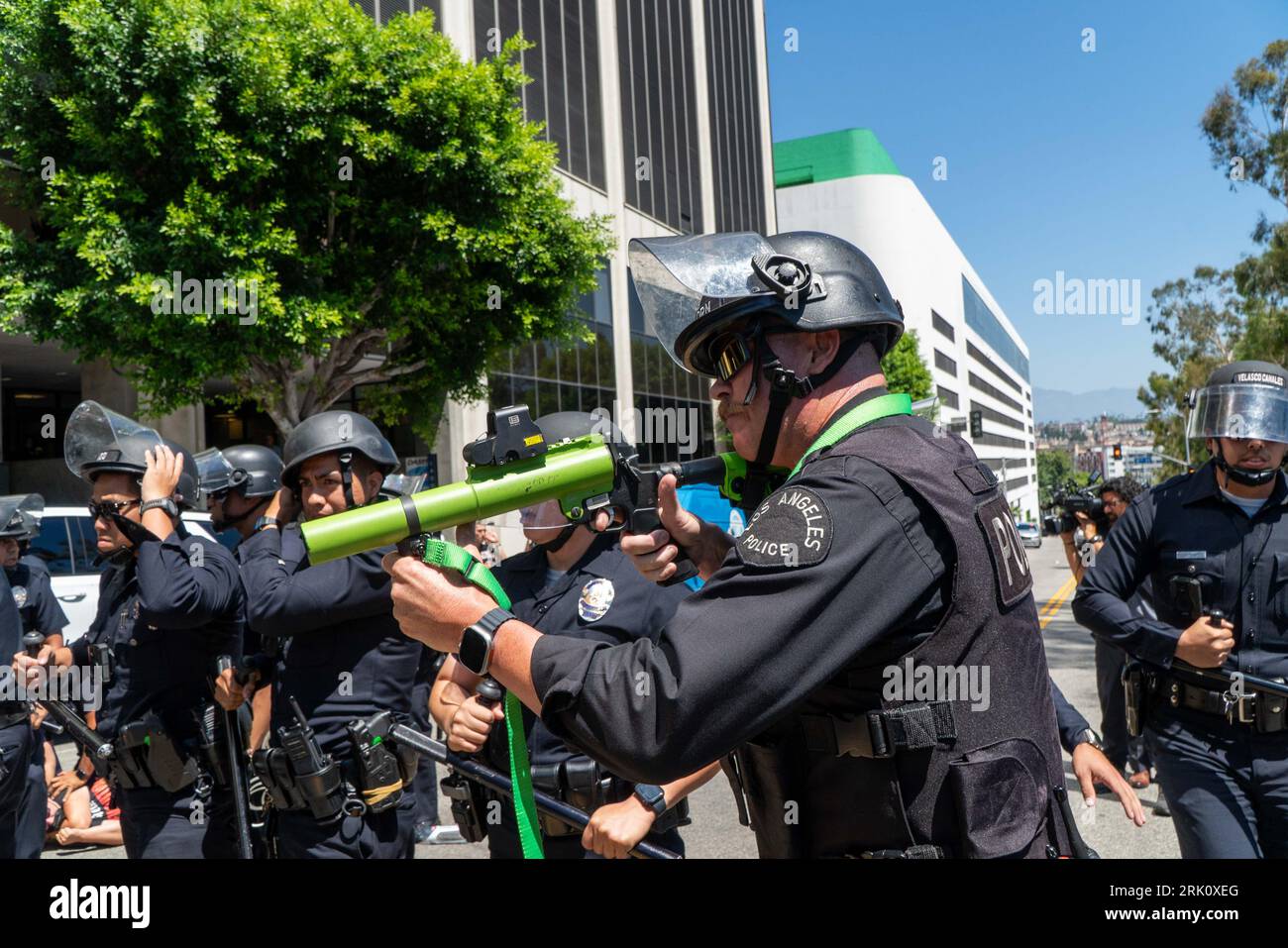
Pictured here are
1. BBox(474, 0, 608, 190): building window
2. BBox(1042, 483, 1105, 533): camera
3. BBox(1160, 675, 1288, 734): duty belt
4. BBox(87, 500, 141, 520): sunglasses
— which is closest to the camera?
BBox(1160, 675, 1288, 734): duty belt

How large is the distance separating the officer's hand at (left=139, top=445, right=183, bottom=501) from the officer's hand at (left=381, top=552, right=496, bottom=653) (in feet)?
7.51

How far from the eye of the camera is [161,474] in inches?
142

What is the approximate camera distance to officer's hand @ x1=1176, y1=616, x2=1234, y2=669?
3.06 m

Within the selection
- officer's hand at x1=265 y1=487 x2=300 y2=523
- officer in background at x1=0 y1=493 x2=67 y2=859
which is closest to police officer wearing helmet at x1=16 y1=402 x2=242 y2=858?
officer's hand at x1=265 y1=487 x2=300 y2=523

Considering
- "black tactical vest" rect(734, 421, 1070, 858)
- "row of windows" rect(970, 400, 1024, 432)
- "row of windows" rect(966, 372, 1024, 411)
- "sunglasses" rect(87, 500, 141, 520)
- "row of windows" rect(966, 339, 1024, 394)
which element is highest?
"row of windows" rect(966, 339, 1024, 394)

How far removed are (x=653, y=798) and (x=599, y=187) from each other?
2228 centimetres

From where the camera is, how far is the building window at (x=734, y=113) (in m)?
31.2

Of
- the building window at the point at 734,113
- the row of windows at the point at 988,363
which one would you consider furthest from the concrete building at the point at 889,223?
the building window at the point at 734,113

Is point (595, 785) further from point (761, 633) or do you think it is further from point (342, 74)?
point (342, 74)

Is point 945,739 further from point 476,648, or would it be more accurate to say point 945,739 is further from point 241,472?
point 241,472

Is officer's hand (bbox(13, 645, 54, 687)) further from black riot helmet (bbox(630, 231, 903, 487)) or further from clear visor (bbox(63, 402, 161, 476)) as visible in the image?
black riot helmet (bbox(630, 231, 903, 487))

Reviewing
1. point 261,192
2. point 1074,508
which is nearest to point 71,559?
point 261,192
